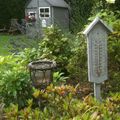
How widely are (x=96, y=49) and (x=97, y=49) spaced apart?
2cm

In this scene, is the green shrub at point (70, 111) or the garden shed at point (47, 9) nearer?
the green shrub at point (70, 111)

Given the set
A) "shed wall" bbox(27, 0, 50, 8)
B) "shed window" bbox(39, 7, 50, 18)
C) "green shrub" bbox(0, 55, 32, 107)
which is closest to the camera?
"green shrub" bbox(0, 55, 32, 107)

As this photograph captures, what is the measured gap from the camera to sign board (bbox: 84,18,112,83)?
5.29 meters

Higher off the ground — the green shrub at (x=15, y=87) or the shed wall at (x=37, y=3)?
the shed wall at (x=37, y=3)

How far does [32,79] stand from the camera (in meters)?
6.31

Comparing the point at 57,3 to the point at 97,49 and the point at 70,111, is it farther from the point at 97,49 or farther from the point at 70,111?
the point at 70,111

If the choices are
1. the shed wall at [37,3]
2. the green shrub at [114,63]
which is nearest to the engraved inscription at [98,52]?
the green shrub at [114,63]

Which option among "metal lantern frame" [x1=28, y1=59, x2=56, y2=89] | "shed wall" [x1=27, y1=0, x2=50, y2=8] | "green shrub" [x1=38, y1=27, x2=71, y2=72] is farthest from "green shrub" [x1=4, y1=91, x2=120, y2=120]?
"shed wall" [x1=27, y1=0, x2=50, y2=8]

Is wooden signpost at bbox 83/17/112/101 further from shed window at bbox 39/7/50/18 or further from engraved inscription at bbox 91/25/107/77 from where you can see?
shed window at bbox 39/7/50/18

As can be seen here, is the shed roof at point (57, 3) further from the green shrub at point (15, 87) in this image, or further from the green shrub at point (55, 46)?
the green shrub at point (15, 87)

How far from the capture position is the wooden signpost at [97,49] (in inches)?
208

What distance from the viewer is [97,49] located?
5289mm

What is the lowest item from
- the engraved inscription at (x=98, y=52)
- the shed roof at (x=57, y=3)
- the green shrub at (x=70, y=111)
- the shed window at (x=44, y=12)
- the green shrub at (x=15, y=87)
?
the green shrub at (x=15, y=87)

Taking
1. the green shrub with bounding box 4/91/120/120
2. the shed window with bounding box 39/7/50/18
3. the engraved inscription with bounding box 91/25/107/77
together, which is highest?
the shed window with bounding box 39/7/50/18
